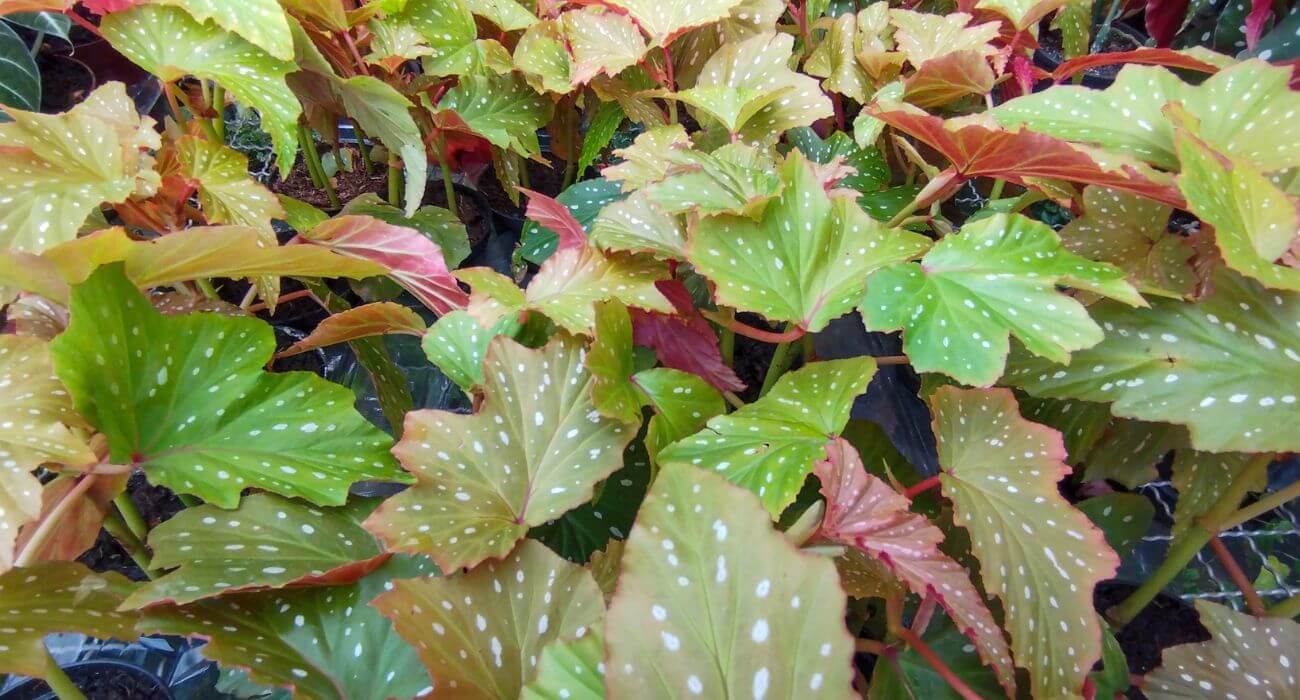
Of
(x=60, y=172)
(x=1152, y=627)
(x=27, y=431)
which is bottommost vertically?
(x=1152, y=627)

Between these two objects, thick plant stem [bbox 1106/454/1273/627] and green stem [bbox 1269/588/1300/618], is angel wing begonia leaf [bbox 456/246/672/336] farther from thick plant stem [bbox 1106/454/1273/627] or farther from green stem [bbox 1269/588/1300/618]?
green stem [bbox 1269/588/1300/618]

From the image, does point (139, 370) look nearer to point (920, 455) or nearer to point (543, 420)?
point (543, 420)

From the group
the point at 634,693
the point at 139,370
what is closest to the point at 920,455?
the point at 634,693

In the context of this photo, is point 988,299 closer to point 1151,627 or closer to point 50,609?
point 1151,627

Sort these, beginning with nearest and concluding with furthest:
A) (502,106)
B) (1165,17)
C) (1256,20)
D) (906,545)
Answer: (906,545) → (502,106) → (1256,20) → (1165,17)

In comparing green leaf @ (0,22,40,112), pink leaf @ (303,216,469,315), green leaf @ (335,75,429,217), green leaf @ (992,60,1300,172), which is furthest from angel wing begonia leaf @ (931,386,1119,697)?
green leaf @ (0,22,40,112)

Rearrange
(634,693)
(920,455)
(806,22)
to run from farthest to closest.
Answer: (806,22) → (920,455) → (634,693)

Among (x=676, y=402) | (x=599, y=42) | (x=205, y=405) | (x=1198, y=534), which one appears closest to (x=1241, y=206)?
(x=1198, y=534)
